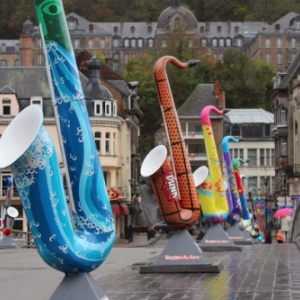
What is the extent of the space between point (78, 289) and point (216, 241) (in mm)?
20683

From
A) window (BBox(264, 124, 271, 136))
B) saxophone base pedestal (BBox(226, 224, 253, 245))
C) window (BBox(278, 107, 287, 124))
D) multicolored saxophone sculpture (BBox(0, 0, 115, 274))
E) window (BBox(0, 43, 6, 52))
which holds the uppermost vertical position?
multicolored saxophone sculpture (BBox(0, 0, 115, 274))

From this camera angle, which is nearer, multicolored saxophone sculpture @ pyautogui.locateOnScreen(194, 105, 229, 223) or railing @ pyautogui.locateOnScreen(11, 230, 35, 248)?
multicolored saxophone sculpture @ pyautogui.locateOnScreen(194, 105, 229, 223)

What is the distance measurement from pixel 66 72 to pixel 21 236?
46.2 meters

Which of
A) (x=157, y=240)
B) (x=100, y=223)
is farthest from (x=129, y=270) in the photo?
(x=157, y=240)

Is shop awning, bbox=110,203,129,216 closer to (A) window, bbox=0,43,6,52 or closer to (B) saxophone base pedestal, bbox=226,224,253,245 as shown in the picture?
(B) saxophone base pedestal, bbox=226,224,253,245

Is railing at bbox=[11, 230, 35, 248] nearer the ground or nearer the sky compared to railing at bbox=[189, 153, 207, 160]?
nearer the sky

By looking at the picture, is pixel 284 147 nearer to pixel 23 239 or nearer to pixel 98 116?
pixel 98 116

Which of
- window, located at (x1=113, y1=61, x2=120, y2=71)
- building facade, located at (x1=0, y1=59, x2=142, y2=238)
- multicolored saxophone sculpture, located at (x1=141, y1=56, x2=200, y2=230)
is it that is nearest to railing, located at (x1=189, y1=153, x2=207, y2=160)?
building facade, located at (x1=0, y1=59, x2=142, y2=238)

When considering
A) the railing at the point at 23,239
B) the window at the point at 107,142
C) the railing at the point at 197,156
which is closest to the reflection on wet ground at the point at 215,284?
the railing at the point at 23,239

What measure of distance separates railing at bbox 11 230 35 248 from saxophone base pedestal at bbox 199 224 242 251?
20.4 meters

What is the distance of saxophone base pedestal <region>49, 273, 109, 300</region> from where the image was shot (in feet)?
39.3

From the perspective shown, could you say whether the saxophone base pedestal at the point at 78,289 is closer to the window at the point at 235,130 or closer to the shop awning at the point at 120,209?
the shop awning at the point at 120,209

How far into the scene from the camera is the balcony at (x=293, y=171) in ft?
248

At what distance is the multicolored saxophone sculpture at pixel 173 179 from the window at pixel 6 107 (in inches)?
1828
